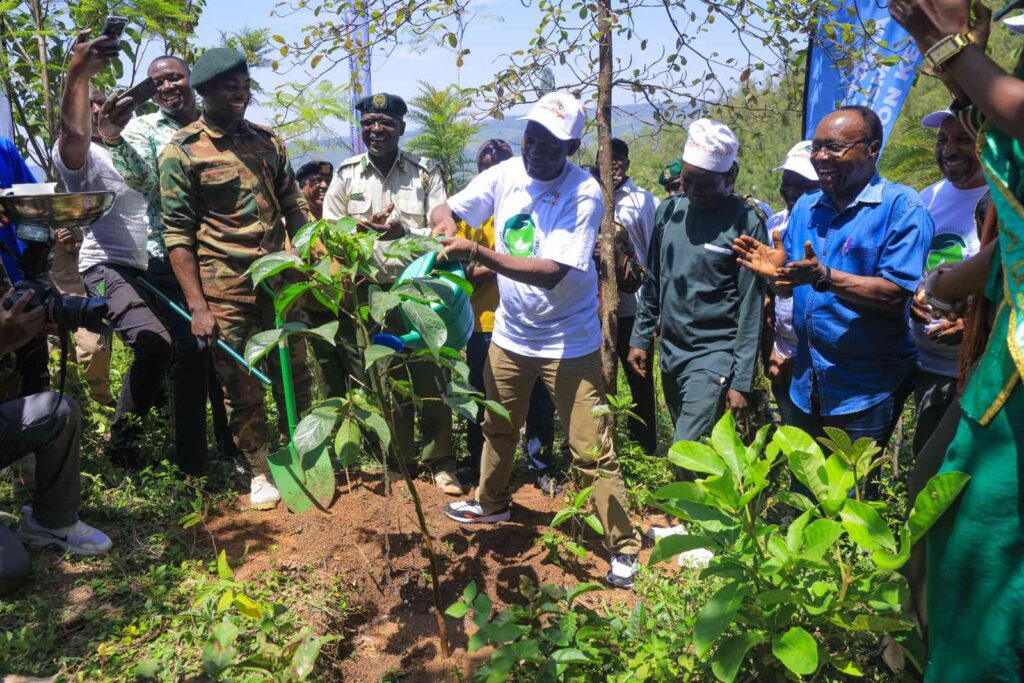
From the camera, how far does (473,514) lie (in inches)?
140

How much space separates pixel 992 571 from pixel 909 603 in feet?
1.39

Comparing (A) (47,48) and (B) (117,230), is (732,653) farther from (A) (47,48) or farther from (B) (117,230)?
(A) (47,48)

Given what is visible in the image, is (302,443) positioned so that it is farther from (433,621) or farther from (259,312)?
(259,312)

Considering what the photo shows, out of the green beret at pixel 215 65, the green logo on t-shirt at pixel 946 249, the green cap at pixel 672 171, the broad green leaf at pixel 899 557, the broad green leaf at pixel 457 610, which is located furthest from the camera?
the green cap at pixel 672 171

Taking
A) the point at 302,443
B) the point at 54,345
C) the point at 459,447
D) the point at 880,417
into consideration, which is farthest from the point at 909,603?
the point at 54,345

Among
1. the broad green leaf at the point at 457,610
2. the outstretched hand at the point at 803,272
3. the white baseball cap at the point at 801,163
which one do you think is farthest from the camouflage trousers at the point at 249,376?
the white baseball cap at the point at 801,163

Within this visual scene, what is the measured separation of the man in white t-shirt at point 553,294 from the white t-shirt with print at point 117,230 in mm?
1853

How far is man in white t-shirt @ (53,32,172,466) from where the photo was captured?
374 cm

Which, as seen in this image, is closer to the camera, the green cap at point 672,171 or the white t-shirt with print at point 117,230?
the white t-shirt with print at point 117,230

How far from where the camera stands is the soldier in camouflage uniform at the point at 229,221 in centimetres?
353

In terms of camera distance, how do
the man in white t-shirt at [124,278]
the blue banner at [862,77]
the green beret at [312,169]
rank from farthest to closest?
the green beret at [312,169] < the blue banner at [862,77] < the man in white t-shirt at [124,278]

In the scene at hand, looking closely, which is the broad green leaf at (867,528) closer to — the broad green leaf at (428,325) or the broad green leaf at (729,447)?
the broad green leaf at (729,447)

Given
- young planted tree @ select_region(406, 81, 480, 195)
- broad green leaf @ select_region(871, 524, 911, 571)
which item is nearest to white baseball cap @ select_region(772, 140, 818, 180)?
broad green leaf @ select_region(871, 524, 911, 571)

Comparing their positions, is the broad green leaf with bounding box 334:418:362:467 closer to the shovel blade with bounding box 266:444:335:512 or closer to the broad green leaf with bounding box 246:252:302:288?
the shovel blade with bounding box 266:444:335:512
